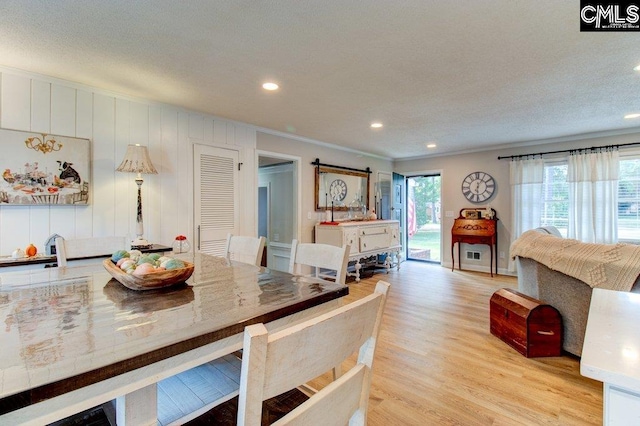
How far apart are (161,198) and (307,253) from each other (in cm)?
229

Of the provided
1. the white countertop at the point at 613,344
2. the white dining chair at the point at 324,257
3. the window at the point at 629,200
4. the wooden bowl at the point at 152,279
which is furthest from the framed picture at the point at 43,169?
the window at the point at 629,200

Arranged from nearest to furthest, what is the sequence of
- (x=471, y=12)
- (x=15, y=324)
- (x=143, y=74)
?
(x=15, y=324)
(x=471, y=12)
(x=143, y=74)

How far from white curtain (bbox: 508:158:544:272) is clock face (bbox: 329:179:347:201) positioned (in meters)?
3.00

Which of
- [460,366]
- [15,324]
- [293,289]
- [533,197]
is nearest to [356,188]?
[533,197]

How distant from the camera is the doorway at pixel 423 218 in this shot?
707 cm

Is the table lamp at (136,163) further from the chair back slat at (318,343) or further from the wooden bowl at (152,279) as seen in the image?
the chair back slat at (318,343)

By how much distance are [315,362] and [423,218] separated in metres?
7.10

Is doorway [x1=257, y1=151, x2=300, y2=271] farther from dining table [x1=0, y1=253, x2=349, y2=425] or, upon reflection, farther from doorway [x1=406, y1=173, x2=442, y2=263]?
dining table [x1=0, y1=253, x2=349, y2=425]

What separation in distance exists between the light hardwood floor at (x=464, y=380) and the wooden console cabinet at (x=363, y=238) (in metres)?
1.57

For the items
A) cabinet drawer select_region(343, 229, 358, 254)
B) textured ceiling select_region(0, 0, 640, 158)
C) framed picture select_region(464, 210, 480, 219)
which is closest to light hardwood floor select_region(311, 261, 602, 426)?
cabinet drawer select_region(343, 229, 358, 254)

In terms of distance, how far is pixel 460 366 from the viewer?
7.68 ft

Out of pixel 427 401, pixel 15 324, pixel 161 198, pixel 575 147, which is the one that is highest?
pixel 575 147

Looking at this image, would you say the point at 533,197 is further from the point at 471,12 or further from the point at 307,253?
the point at 307,253

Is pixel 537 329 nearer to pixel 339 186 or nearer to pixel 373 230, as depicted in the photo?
pixel 373 230
